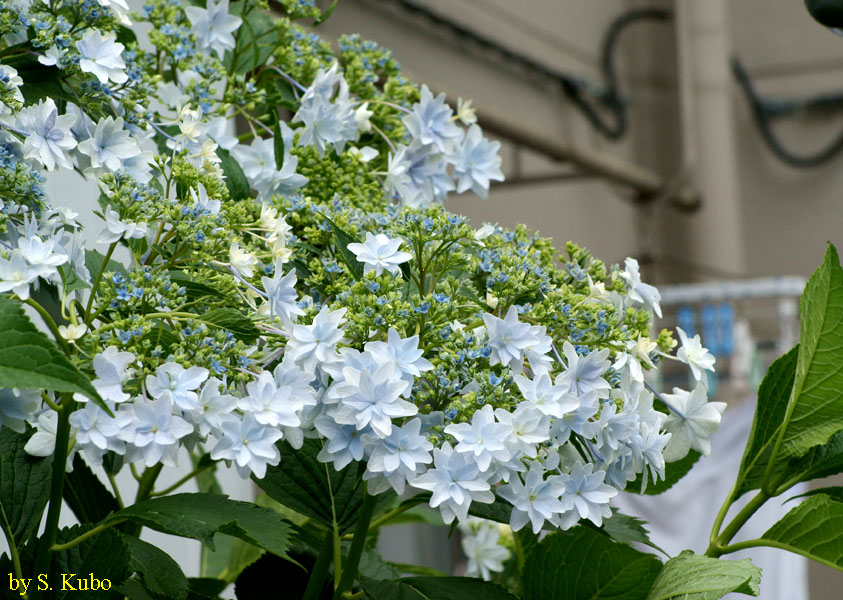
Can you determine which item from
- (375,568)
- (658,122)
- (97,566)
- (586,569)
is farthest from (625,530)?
(658,122)

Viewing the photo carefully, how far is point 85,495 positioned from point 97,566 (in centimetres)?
10

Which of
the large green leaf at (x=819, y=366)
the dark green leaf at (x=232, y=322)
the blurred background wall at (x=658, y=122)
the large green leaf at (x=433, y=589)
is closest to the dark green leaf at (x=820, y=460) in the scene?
the large green leaf at (x=819, y=366)

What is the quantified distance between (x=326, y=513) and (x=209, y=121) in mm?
198

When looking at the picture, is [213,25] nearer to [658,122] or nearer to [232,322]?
[232,322]

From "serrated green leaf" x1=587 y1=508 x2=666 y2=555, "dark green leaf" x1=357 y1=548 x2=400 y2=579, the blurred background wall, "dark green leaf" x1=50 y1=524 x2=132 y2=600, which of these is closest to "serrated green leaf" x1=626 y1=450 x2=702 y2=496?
"serrated green leaf" x1=587 y1=508 x2=666 y2=555

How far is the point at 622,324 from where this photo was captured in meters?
0.42

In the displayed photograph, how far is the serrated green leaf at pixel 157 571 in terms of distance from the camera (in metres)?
0.39

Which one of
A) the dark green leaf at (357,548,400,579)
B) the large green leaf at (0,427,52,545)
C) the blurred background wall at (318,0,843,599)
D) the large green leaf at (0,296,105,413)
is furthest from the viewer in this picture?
the blurred background wall at (318,0,843,599)

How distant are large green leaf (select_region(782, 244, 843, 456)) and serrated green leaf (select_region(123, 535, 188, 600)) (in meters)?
0.28

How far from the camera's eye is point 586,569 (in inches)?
17.9

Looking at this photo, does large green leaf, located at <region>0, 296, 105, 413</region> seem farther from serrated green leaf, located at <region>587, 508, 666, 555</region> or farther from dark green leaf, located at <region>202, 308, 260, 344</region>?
serrated green leaf, located at <region>587, 508, 666, 555</region>

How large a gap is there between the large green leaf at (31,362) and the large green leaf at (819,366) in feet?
0.95

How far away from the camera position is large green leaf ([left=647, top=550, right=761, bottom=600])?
349 mm

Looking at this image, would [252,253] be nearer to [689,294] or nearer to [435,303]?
[435,303]
